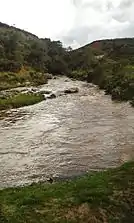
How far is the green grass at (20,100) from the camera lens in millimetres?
58434

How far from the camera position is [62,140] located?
1437 inches

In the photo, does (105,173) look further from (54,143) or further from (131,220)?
(54,143)

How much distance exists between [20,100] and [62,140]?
1075 inches

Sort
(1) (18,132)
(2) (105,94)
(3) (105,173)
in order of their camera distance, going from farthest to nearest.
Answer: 1. (2) (105,94)
2. (1) (18,132)
3. (3) (105,173)

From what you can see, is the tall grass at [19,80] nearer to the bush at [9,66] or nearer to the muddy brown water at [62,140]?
the bush at [9,66]

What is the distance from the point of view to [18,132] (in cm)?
4128

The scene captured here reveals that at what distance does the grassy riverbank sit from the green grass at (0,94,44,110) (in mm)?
38998

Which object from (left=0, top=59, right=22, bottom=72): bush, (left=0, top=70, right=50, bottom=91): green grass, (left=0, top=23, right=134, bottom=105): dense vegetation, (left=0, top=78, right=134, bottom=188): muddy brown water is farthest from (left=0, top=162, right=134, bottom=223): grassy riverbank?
(left=0, top=59, right=22, bottom=72): bush

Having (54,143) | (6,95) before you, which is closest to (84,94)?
(6,95)

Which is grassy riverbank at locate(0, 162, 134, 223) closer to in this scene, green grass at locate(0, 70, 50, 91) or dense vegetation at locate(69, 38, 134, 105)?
dense vegetation at locate(69, 38, 134, 105)

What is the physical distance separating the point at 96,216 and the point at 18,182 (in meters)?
9.02

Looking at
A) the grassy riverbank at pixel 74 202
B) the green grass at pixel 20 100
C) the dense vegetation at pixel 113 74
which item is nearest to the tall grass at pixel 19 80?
the dense vegetation at pixel 113 74

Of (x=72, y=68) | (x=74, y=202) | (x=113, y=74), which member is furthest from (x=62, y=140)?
(x=72, y=68)

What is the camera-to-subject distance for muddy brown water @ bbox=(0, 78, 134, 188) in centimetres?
2719
